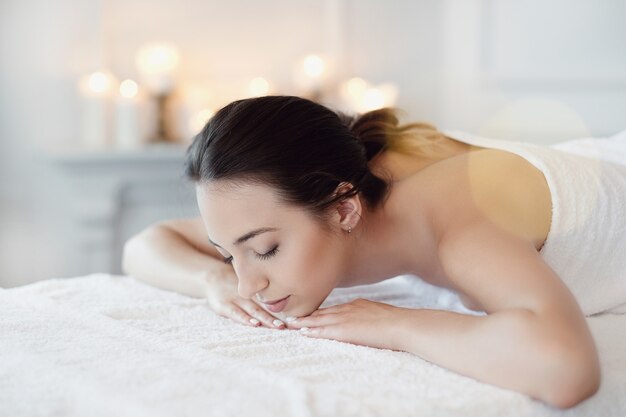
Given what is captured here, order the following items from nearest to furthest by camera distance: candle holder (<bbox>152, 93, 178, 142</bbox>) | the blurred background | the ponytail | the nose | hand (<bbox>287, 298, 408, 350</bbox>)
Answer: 1. hand (<bbox>287, 298, 408, 350</bbox>)
2. the nose
3. the ponytail
4. the blurred background
5. candle holder (<bbox>152, 93, 178, 142</bbox>)

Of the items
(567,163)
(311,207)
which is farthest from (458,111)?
(311,207)

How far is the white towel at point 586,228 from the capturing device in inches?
51.6

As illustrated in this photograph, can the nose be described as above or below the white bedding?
above

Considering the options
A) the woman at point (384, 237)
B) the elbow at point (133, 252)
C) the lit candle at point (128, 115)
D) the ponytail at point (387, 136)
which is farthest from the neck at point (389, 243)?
the lit candle at point (128, 115)

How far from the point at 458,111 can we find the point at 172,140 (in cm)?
120

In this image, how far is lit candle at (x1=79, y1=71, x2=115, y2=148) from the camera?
2.82m

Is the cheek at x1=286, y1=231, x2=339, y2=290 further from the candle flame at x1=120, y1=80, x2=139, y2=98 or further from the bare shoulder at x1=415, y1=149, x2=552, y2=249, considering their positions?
the candle flame at x1=120, y1=80, x2=139, y2=98

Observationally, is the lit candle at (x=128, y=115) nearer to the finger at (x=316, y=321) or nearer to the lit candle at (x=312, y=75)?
the lit candle at (x=312, y=75)

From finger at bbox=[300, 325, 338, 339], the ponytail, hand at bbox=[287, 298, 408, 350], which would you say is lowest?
finger at bbox=[300, 325, 338, 339]

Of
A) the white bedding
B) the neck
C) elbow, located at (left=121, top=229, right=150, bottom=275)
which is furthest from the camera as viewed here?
elbow, located at (left=121, top=229, right=150, bottom=275)

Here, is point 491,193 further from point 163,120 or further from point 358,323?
point 163,120

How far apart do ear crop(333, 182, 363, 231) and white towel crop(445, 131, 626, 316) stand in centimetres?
32

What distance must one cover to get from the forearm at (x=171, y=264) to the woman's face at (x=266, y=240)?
0.27 meters

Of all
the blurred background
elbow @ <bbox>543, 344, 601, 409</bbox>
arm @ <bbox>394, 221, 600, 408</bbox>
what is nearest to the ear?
arm @ <bbox>394, 221, 600, 408</bbox>
